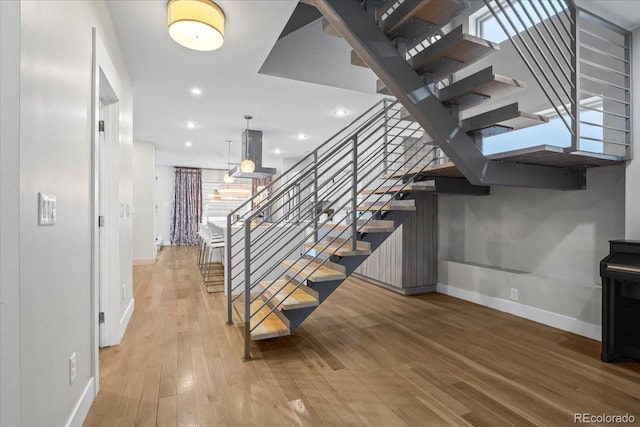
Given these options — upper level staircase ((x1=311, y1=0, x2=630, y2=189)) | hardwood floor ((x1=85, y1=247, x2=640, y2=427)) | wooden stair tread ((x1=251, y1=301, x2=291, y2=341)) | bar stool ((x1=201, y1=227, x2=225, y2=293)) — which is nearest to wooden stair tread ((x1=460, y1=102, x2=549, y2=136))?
upper level staircase ((x1=311, y1=0, x2=630, y2=189))

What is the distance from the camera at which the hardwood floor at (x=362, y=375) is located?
68.0 inches

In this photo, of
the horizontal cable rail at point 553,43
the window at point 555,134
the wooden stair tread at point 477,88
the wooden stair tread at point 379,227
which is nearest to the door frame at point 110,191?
the wooden stair tread at point 379,227

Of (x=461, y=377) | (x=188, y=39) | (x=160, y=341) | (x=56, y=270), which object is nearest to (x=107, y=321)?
(x=160, y=341)

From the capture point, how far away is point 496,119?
6.91 ft

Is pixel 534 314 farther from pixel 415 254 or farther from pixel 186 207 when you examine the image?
pixel 186 207

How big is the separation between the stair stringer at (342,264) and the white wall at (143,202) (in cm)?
517

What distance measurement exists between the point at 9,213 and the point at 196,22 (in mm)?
1757

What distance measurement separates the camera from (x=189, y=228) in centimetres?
1056

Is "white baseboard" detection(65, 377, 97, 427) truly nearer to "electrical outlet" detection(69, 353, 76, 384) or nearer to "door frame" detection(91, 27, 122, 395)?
"electrical outlet" detection(69, 353, 76, 384)

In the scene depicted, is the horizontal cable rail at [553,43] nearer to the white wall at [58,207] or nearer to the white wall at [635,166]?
the white wall at [635,166]

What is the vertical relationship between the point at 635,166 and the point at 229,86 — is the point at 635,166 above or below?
below

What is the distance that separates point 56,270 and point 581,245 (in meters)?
3.96

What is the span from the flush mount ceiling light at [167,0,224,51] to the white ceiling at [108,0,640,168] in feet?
0.47

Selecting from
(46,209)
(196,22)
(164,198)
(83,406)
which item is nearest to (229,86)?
(196,22)
